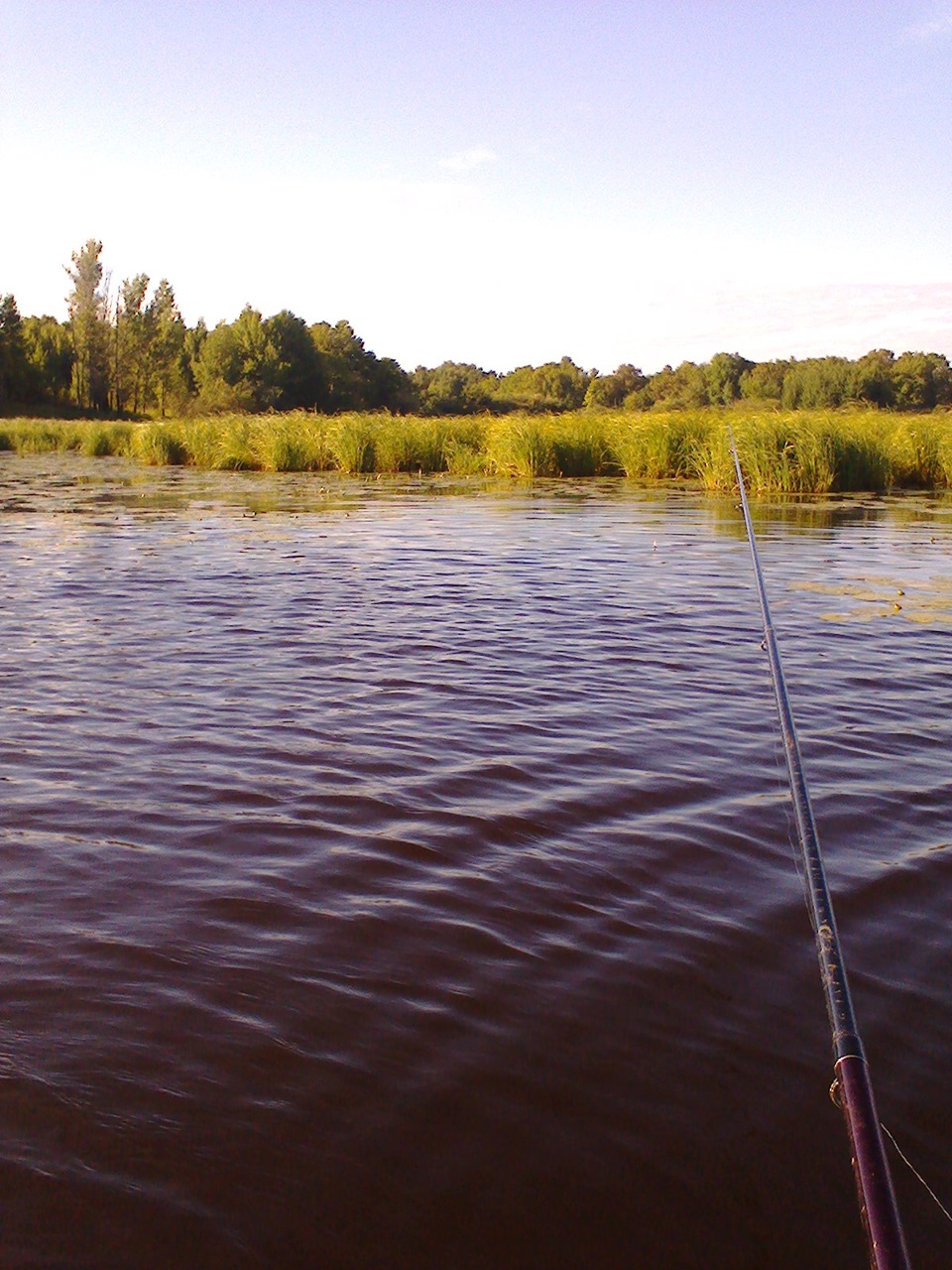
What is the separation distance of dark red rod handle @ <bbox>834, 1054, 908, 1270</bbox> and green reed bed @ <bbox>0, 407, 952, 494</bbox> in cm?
1622

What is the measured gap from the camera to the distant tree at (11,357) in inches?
2496

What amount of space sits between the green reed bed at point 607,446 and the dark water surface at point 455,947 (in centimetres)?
1248

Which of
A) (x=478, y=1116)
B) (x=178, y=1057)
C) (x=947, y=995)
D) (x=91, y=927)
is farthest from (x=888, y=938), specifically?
(x=91, y=927)

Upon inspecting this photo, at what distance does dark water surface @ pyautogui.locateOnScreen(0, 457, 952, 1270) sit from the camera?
2.07 m

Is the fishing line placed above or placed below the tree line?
below

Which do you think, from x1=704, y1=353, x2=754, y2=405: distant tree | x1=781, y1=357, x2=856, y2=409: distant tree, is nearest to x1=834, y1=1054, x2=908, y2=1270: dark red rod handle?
x1=781, y1=357, x2=856, y2=409: distant tree

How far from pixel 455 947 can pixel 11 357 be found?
69.1 m

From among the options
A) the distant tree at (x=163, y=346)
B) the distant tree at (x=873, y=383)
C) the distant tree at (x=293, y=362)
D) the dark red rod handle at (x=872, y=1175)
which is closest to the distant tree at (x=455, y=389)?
the distant tree at (x=293, y=362)

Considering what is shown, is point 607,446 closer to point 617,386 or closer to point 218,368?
point 218,368

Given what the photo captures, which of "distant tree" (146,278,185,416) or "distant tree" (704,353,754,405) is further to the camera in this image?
"distant tree" (704,353,754,405)

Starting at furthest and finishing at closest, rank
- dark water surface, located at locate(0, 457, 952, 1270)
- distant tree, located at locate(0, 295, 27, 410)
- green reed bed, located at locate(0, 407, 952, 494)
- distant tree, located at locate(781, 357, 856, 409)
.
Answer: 1. distant tree, located at locate(0, 295, 27, 410)
2. distant tree, located at locate(781, 357, 856, 409)
3. green reed bed, located at locate(0, 407, 952, 494)
4. dark water surface, located at locate(0, 457, 952, 1270)

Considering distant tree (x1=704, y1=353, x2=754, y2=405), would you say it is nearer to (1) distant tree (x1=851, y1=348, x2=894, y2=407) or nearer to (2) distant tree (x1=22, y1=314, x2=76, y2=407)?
(1) distant tree (x1=851, y1=348, x2=894, y2=407)

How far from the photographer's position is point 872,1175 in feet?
4.03

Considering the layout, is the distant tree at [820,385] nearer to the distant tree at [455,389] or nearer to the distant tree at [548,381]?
the distant tree at [455,389]
